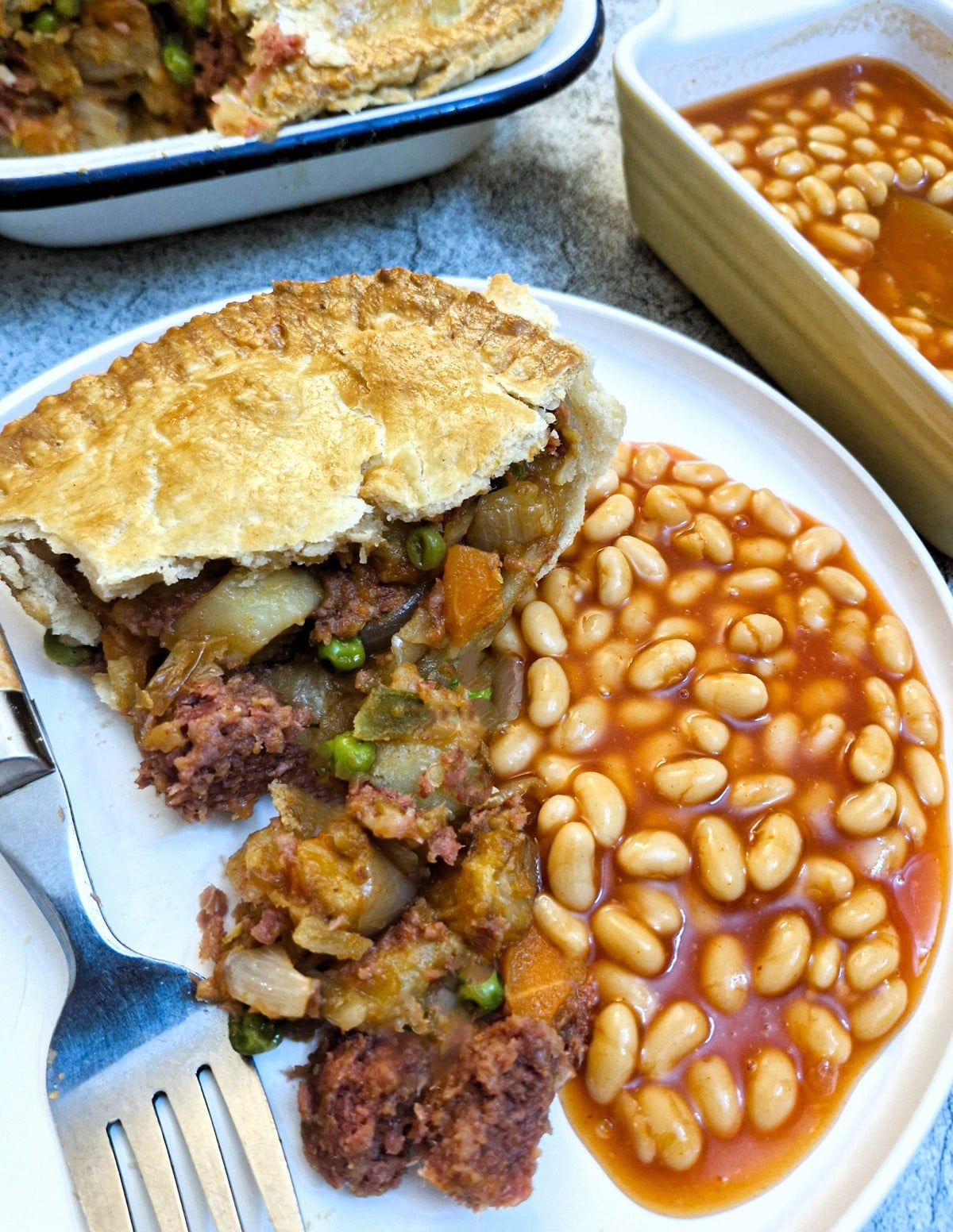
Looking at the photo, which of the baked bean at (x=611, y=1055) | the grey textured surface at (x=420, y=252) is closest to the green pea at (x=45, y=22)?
the grey textured surface at (x=420, y=252)

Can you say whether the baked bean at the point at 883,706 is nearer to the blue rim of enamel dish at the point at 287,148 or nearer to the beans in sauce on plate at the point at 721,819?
the beans in sauce on plate at the point at 721,819

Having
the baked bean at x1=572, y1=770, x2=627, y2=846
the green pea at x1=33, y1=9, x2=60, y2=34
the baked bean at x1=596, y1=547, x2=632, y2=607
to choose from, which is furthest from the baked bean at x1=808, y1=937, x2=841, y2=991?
the green pea at x1=33, y1=9, x2=60, y2=34

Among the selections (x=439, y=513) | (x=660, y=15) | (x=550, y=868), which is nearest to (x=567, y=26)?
(x=660, y=15)

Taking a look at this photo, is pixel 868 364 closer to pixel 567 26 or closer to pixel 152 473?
pixel 567 26

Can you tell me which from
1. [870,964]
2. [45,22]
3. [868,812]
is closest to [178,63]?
[45,22]

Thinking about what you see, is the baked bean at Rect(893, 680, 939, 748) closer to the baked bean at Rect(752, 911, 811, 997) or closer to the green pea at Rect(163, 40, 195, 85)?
the baked bean at Rect(752, 911, 811, 997)

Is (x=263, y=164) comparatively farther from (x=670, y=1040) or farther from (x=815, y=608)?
(x=670, y=1040)
